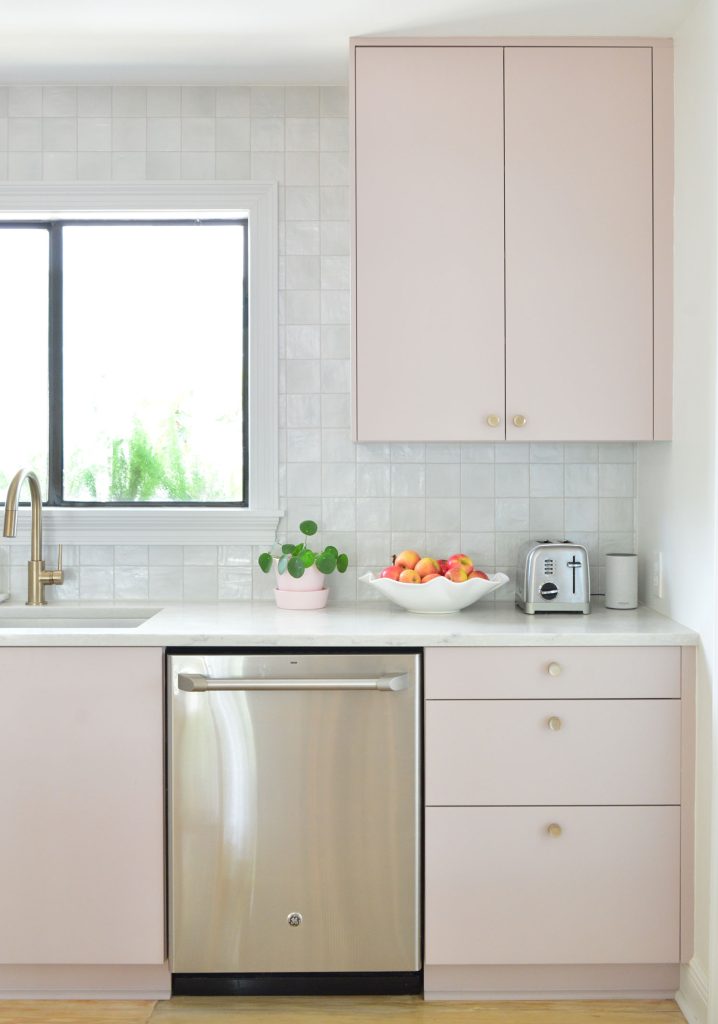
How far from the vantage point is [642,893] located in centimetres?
237

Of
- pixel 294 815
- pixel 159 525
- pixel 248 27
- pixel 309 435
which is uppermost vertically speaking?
pixel 248 27

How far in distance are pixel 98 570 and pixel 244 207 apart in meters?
1.16

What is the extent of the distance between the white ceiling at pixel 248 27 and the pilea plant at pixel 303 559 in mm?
1291

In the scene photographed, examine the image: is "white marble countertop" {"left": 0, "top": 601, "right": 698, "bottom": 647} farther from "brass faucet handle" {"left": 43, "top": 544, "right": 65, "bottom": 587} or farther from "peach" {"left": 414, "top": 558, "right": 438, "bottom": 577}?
"brass faucet handle" {"left": 43, "top": 544, "right": 65, "bottom": 587}

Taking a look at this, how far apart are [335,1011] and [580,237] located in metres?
2.02

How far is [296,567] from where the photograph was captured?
274 centimetres

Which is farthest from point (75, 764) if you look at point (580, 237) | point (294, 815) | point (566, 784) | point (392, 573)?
point (580, 237)

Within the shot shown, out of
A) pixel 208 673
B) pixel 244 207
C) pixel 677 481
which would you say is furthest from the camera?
pixel 244 207

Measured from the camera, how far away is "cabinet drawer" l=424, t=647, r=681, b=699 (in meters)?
2.36

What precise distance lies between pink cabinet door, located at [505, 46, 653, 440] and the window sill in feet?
2.82

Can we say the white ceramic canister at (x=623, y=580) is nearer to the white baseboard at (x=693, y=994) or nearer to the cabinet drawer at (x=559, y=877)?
the cabinet drawer at (x=559, y=877)

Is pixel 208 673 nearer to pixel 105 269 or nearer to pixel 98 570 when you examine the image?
pixel 98 570

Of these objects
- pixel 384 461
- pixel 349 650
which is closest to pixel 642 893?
pixel 349 650

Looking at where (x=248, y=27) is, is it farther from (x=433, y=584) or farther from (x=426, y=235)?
(x=433, y=584)
